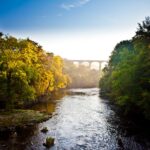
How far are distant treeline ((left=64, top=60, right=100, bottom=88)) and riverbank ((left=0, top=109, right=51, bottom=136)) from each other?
99.1 metres

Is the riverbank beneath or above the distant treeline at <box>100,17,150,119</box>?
beneath

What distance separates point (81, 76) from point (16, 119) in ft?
397

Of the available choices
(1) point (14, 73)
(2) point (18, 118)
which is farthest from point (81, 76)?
(2) point (18, 118)

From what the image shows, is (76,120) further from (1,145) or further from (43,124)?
(1,145)

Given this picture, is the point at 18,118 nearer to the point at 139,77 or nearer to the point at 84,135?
the point at 84,135

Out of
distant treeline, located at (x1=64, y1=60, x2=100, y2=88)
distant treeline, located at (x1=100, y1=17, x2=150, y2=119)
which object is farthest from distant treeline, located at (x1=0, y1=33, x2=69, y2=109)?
distant treeline, located at (x1=64, y1=60, x2=100, y2=88)

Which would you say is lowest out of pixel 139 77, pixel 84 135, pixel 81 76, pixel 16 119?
pixel 84 135

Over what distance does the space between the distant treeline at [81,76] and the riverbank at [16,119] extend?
99121 millimetres

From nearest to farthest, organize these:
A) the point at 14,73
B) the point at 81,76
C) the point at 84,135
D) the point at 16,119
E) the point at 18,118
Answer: the point at 84,135 → the point at 16,119 → the point at 18,118 → the point at 14,73 → the point at 81,76

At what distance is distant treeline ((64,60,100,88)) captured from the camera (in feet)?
493

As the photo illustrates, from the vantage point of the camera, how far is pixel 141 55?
4022 cm

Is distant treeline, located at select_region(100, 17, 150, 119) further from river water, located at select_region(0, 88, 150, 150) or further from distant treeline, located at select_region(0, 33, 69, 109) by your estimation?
distant treeline, located at select_region(0, 33, 69, 109)

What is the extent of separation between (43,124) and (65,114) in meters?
9.73

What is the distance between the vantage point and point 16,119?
39500 mm
